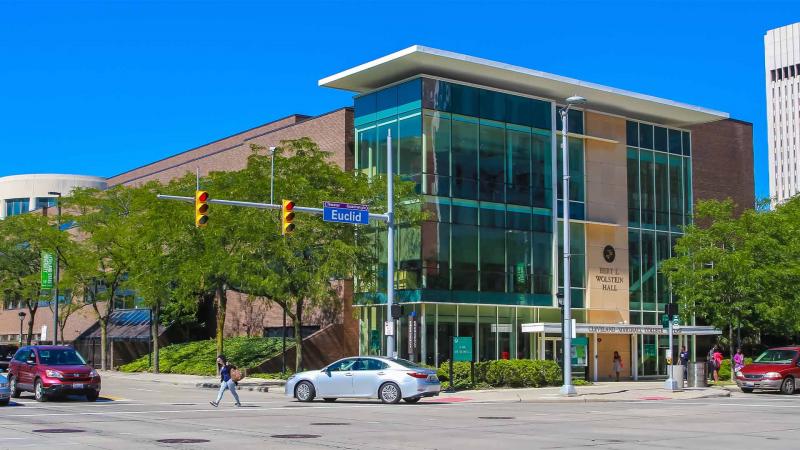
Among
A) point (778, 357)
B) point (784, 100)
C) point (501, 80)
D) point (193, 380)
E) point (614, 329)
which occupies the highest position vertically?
point (784, 100)

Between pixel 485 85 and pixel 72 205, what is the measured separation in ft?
81.2

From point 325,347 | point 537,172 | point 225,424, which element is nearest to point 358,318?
point 325,347

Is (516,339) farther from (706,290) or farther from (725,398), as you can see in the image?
(725,398)

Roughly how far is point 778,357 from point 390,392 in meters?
16.9

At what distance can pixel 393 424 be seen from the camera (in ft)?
67.0

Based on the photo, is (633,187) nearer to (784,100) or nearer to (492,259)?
(492,259)

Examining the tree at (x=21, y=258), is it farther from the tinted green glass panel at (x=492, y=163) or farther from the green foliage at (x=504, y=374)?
the green foliage at (x=504, y=374)

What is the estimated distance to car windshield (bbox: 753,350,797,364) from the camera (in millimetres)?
36250

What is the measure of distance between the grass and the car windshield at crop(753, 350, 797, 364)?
71.5ft

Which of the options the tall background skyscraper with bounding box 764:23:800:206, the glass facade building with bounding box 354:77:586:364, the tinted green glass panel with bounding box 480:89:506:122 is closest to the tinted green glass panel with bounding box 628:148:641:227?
the glass facade building with bounding box 354:77:586:364

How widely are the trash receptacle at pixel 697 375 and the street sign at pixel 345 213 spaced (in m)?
16.1

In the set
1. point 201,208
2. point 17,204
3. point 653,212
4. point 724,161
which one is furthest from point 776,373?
point 17,204

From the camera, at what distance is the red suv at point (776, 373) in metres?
35.4

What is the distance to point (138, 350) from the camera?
59.1 m
